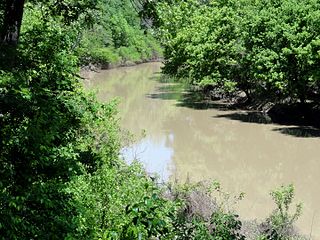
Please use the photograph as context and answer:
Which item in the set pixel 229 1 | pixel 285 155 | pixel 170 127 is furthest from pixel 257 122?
pixel 229 1

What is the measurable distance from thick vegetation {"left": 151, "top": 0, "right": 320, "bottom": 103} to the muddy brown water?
6.89ft

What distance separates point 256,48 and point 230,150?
6603mm

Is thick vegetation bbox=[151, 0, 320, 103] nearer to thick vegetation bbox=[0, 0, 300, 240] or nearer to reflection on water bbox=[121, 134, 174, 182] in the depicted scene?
reflection on water bbox=[121, 134, 174, 182]

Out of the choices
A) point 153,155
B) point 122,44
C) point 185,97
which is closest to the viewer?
point 153,155

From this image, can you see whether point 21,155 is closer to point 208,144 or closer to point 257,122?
point 208,144

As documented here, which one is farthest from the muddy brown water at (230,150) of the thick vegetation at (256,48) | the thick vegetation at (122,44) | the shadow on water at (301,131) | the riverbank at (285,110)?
the thick vegetation at (122,44)

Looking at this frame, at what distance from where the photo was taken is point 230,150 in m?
21.4

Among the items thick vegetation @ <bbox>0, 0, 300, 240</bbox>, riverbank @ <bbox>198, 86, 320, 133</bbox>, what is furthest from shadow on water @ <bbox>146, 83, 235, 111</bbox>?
thick vegetation @ <bbox>0, 0, 300, 240</bbox>

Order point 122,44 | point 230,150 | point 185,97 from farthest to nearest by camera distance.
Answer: point 122,44 < point 185,97 < point 230,150

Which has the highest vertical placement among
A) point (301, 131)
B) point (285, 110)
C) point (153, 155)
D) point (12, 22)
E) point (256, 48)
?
point (256, 48)

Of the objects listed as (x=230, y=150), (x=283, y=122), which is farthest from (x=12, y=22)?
(x=283, y=122)

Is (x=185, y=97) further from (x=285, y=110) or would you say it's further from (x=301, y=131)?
(x=301, y=131)

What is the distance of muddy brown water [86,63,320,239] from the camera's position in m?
15.2

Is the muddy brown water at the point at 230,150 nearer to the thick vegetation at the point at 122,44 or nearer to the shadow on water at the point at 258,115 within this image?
the shadow on water at the point at 258,115
